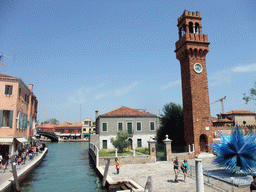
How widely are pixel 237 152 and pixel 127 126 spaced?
23.2 m

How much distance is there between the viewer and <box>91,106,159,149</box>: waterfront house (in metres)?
32.0

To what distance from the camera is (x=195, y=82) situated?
80.4 feet

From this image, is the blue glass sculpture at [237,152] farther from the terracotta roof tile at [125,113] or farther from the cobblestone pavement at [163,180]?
the terracotta roof tile at [125,113]

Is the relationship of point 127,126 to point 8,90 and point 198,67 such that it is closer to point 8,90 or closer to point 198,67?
point 198,67

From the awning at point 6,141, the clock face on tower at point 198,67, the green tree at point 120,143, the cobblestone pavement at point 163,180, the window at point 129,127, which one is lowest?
the cobblestone pavement at point 163,180

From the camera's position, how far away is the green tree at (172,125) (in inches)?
1096

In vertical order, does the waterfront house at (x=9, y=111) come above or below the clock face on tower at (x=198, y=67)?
below

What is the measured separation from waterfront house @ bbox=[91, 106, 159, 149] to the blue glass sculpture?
21544 millimetres

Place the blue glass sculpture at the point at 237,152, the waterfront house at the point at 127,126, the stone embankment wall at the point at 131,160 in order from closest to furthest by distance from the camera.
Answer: the blue glass sculpture at the point at 237,152
the stone embankment wall at the point at 131,160
the waterfront house at the point at 127,126

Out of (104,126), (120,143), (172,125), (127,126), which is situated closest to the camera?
(120,143)

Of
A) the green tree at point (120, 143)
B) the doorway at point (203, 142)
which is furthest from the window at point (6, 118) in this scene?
the doorway at point (203, 142)

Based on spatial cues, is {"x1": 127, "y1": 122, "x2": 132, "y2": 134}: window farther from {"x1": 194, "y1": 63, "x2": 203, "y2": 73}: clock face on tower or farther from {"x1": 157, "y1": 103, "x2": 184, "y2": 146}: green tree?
{"x1": 194, "y1": 63, "x2": 203, "y2": 73}: clock face on tower

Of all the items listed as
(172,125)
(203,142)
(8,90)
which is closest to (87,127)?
(172,125)

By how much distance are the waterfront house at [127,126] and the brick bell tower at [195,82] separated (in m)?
9.82
